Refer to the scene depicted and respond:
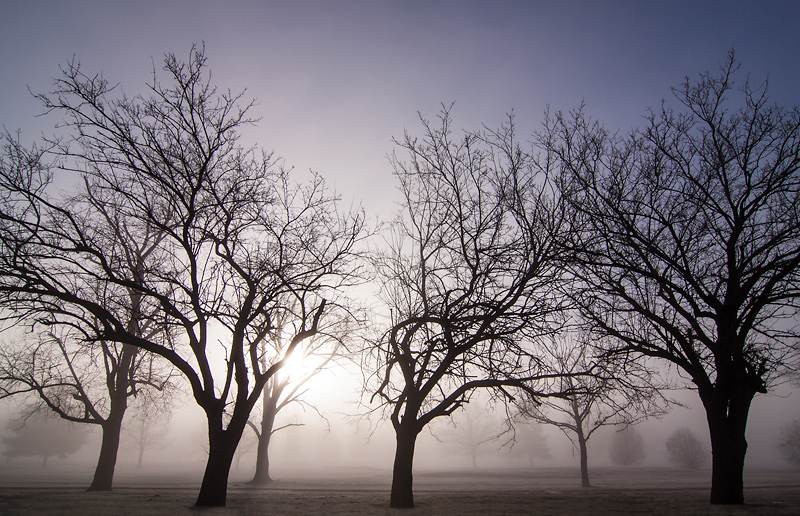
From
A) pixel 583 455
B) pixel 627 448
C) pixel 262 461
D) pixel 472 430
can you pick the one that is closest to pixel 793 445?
pixel 627 448

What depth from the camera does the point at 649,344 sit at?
41.3 feet

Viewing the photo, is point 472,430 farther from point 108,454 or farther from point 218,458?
point 218,458

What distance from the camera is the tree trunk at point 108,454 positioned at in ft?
60.7

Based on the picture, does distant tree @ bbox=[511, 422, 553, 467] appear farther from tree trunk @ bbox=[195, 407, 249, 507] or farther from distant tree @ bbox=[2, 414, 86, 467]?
tree trunk @ bbox=[195, 407, 249, 507]

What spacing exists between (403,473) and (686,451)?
3570 inches

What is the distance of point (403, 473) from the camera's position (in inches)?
481

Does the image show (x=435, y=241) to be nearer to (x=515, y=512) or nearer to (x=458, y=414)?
(x=515, y=512)

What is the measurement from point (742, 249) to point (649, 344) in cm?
370

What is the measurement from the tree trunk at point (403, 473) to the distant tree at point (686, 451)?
84.7 m

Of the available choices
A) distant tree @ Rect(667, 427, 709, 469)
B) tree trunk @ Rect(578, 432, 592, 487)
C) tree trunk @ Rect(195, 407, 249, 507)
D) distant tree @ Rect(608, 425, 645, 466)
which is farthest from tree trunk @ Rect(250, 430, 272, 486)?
distant tree @ Rect(667, 427, 709, 469)

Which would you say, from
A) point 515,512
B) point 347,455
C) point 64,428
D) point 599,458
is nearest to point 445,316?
point 515,512

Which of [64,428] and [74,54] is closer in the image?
[74,54]

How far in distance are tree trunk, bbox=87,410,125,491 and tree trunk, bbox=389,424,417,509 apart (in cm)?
1403

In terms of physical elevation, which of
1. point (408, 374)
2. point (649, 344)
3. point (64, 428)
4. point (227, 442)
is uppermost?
point (649, 344)
